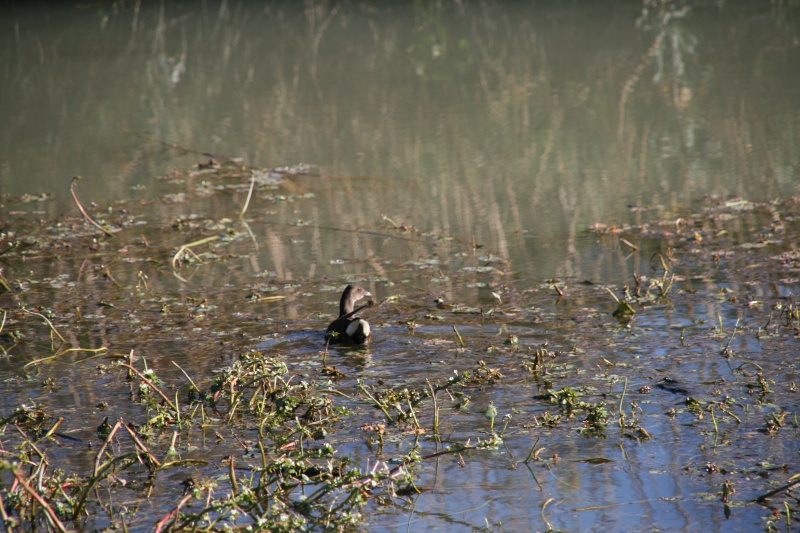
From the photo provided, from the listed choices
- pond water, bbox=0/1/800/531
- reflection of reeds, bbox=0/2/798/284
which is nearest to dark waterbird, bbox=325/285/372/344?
pond water, bbox=0/1/800/531

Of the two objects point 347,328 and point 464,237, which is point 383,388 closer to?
point 347,328

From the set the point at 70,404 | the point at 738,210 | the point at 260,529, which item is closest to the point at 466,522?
the point at 260,529

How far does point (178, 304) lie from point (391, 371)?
197 centimetres

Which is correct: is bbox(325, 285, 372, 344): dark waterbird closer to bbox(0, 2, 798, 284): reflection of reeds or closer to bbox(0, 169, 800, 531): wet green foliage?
bbox(0, 169, 800, 531): wet green foliage

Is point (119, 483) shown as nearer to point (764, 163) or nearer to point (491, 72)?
point (764, 163)

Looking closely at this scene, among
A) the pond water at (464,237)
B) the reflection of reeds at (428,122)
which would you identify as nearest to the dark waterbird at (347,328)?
the pond water at (464,237)

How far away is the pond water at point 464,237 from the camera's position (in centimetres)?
417

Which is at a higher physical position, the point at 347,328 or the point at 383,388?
the point at 347,328

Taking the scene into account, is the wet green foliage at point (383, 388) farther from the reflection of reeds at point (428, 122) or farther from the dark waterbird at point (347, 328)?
the reflection of reeds at point (428, 122)

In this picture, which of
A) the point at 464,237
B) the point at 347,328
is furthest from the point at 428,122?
the point at 347,328

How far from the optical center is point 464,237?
7.70m

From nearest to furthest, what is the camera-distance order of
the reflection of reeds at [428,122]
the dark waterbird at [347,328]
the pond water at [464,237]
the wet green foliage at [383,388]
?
the wet green foliage at [383,388] < the pond water at [464,237] < the dark waterbird at [347,328] < the reflection of reeds at [428,122]

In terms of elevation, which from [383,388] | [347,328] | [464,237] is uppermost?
[464,237]

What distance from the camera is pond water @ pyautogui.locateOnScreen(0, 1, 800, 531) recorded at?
4172 millimetres
